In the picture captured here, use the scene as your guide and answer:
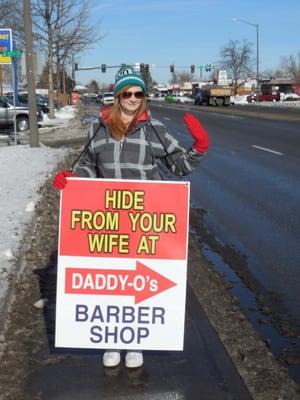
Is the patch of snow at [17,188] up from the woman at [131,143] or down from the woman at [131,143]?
down

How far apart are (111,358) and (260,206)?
5.81 metres

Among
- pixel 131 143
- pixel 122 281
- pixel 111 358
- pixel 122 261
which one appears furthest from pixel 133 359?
pixel 131 143

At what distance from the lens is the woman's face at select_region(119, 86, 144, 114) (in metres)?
3.67

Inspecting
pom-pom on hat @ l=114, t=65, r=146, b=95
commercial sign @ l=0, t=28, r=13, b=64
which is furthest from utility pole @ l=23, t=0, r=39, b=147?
pom-pom on hat @ l=114, t=65, r=146, b=95

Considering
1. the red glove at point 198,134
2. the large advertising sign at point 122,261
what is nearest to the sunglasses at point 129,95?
the red glove at point 198,134

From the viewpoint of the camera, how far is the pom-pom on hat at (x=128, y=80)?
3674 millimetres

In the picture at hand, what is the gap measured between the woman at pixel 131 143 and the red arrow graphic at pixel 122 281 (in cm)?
41

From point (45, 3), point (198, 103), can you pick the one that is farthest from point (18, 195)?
point (198, 103)

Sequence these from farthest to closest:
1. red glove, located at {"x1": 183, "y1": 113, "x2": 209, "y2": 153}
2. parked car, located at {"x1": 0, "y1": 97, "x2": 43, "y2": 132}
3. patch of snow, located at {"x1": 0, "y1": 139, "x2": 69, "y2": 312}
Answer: parked car, located at {"x1": 0, "y1": 97, "x2": 43, "y2": 132}
patch of snow, located at {"x1": 0, "y1": 139, "x2": 69, "y2": 312}
red glove, located at {"x1": 183, "y1": 113, "x2": 209, "y2": 153}

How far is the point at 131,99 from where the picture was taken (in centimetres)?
368

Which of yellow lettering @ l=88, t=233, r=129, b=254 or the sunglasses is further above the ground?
the sunglasses

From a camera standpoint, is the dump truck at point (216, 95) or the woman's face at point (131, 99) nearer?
the woman's face at point (131, 99)

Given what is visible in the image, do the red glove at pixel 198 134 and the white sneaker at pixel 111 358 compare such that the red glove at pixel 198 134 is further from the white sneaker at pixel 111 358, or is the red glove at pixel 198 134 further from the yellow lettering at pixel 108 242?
the white sneaker at pixel 111 358

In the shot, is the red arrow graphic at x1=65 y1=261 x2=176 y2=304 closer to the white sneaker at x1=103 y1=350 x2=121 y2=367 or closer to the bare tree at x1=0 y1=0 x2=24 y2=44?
the white sneaker at x1=103 y1=350 x2=121 y2=367
